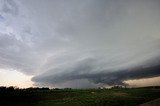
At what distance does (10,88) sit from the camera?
198 meters

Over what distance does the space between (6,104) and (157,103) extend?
206 ft

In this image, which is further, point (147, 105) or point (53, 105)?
point (53, 105)

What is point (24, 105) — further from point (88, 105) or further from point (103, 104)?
point (103, 104)

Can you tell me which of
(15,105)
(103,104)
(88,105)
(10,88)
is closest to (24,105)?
(15,105)

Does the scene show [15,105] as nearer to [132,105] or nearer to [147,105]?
[132,105]

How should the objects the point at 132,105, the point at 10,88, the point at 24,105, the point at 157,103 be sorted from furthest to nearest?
the point at 10,88 → the point at 24,105 → the point at 132,105 → the point at 157,103

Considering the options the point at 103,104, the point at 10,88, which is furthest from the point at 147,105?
the point at 10,88

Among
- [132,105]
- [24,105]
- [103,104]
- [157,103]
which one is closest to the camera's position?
[157,103]

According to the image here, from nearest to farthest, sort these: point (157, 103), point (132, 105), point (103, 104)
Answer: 1. point (157, 103)
2. point (132, 105)
3. point (103, 104)

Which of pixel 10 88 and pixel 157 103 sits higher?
pixel 10 88

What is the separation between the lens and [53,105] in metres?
82.0

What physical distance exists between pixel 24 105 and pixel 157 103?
2127 inches

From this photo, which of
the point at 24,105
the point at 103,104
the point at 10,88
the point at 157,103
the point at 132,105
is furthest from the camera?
the point at 10,88

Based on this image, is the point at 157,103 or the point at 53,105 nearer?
the point at 157,103
